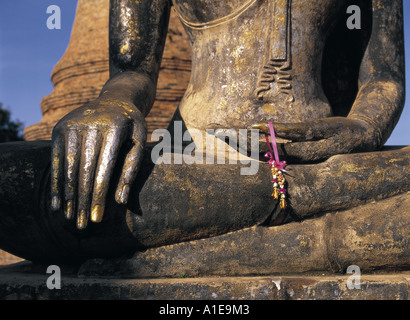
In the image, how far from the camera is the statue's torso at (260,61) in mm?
3248

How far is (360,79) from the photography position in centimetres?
359

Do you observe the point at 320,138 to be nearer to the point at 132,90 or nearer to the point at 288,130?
the point at 288,130

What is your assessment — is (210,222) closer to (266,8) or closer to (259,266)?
(259,266)

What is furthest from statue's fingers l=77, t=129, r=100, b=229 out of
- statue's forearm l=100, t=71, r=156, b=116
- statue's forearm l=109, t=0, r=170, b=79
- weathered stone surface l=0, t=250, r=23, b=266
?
weathered stone surface l=0, t=250, r=23, b=266

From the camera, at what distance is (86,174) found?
2422mm

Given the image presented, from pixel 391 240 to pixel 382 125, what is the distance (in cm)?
84

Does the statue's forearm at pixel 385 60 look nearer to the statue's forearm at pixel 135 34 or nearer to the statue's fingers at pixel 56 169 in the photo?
the statue's forearm at pixel 135 34

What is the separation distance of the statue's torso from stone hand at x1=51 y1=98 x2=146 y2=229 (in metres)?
0.79

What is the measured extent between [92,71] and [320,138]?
6.20m

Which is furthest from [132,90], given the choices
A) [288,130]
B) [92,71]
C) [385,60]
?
[92,71]

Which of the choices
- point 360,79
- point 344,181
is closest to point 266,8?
point 360,79

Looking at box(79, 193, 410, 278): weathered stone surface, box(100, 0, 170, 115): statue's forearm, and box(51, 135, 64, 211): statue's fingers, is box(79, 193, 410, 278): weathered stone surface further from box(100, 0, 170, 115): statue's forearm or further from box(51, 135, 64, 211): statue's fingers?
box(100, 0, 170, 115): statue's forearm
